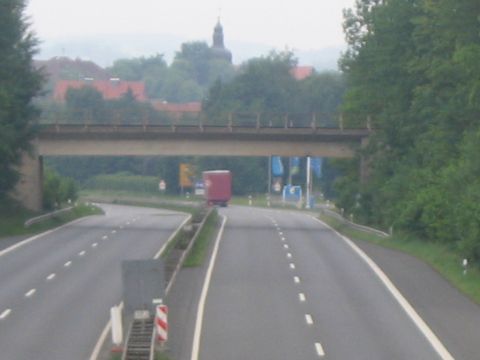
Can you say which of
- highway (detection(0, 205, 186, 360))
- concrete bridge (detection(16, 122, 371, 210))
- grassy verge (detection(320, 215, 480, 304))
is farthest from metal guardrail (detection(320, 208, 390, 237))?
highway (detection(0, 205, 186, 360))

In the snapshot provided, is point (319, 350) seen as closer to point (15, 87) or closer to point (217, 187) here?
point (15, 87)

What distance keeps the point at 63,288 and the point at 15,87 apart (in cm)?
3139

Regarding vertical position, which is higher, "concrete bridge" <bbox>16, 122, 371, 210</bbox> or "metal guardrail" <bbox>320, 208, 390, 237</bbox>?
"concrete bridge" <bbox>16, 122, 371, 210</bbox>

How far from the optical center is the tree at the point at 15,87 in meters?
68.4

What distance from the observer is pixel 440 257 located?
49.1 m

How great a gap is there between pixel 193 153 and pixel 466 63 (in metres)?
27.4

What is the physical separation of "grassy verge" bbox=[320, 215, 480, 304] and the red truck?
45061 millimetres

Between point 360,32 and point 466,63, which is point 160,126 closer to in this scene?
point 360,32

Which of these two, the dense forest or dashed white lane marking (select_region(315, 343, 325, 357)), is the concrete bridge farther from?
dashed white lane marking (select_region(315, 343, 325, 357))

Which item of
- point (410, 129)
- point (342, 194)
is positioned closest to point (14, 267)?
point (410, 129)

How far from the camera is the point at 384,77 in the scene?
72500 millimetres

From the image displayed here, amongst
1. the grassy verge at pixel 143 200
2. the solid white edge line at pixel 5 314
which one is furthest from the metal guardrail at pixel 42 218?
the solid white edge line at pixel 5 314

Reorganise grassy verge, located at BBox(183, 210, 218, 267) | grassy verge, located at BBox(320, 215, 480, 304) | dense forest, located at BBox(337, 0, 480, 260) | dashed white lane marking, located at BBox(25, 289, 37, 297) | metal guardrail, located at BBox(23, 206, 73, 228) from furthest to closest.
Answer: metal guardrail, located at BBox(23, 206, 73, 228), dense forest, located at BBox(337, 0, 480, 260), grassy verge, located at BBox(183, 210, 218, 267), grassy verge, located at BBox(320, 215, 480, 304), dashed white lane marking, located at BBox(25, 289, 37, 297)

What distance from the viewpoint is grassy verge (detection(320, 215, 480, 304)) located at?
40938mm
